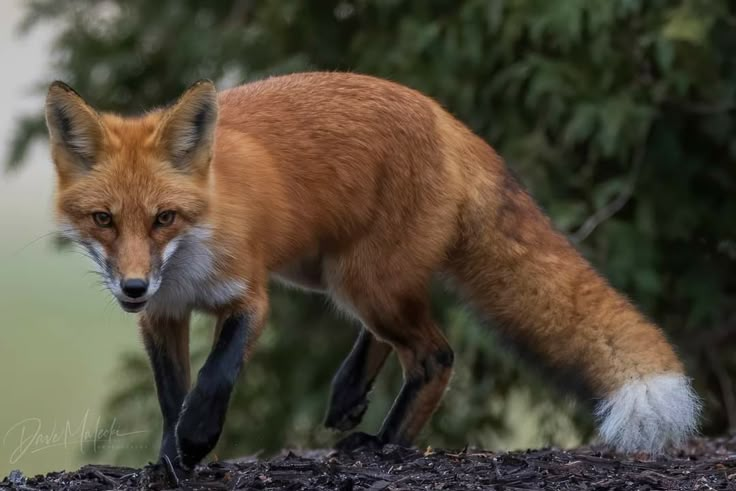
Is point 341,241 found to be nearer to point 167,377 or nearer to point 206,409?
point 167,377

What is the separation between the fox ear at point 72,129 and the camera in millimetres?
4121

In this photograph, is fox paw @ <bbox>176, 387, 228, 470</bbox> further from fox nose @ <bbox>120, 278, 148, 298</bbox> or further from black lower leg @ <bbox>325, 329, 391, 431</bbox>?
black lower leg @ <bbox>325, 329, 391, 431</bbox>

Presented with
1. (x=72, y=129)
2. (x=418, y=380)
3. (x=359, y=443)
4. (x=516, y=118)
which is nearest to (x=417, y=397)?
(x=418, y=380)

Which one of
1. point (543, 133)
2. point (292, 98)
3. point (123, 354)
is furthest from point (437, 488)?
point (123, 354)

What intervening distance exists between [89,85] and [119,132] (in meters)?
3.41

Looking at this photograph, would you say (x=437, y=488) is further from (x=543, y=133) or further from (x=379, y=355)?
(x=543, y=133)

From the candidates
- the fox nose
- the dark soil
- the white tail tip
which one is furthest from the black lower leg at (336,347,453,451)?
the fox nose

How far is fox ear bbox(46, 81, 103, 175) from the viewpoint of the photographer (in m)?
4.12

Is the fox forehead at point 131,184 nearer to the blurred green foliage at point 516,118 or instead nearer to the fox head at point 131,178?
the fox head at point 131,178

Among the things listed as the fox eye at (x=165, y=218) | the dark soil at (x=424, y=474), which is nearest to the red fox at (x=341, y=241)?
the fox eye at (x=165, y=218)

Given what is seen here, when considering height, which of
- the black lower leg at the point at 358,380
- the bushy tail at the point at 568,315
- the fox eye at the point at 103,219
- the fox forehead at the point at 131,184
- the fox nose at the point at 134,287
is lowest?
the black lower leg at the point at 358,380

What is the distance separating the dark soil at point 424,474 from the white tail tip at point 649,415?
4.2 inches

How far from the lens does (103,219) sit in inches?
158

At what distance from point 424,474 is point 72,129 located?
5.51ft
